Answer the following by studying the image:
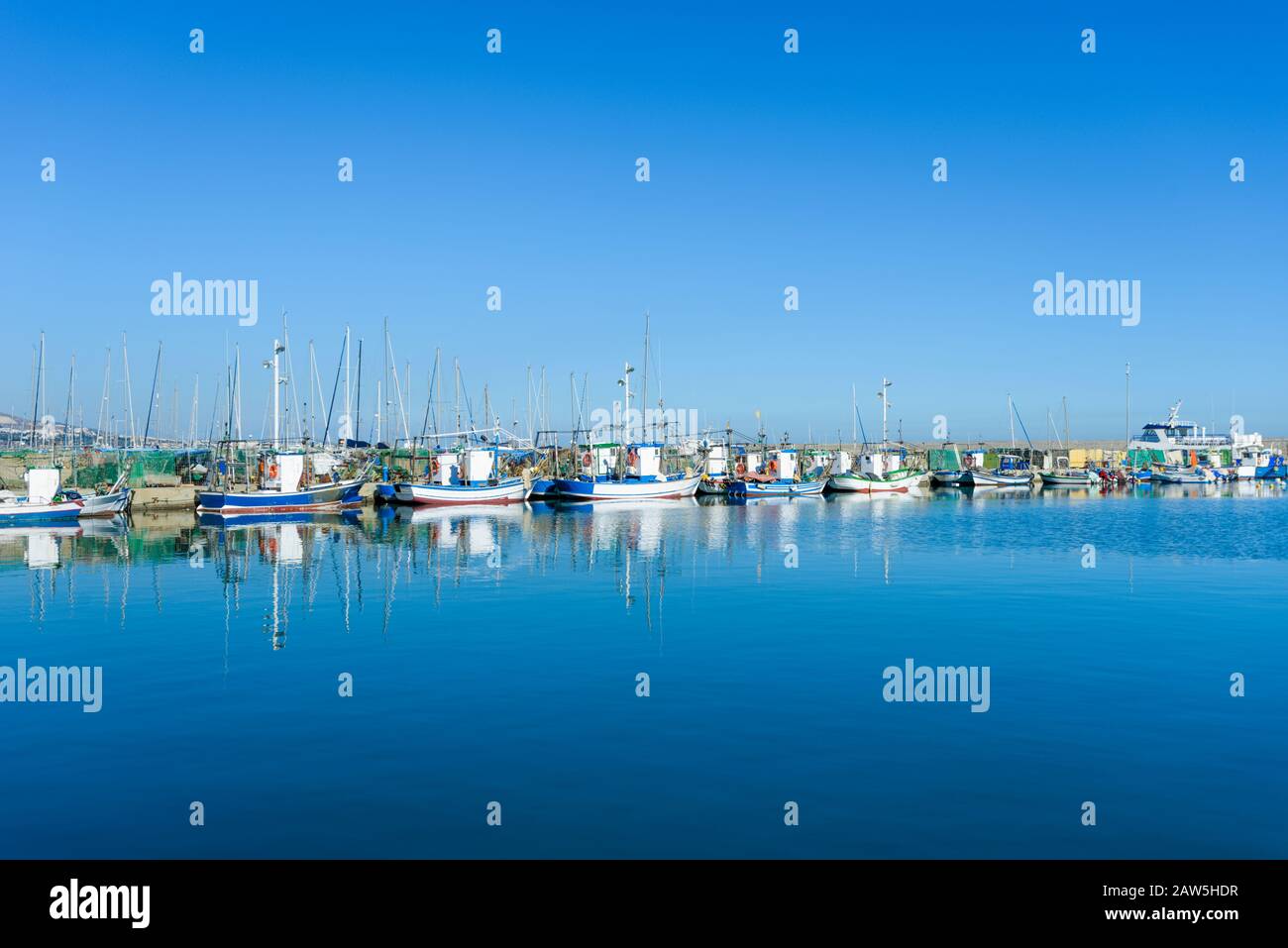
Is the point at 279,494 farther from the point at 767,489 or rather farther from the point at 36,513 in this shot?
the point at 767,489

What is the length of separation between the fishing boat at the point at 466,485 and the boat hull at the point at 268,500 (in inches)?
251

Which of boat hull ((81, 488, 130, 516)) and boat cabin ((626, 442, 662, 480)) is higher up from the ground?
boat cabin ((626, 442, 662, 480))

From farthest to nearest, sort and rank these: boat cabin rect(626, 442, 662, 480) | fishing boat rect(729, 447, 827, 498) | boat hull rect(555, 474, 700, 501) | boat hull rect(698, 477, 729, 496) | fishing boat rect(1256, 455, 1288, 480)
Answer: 1. fishing boat rect(1256, 455, 1288, 480)
2. boat hull rect(698, 477, 729, 496)
3. fishing boat rect(729, 447, 827, 498)
4. boat cabin rect(626, 442, 662, 480)
5. boat hull rect(555, 474, 700, 501)

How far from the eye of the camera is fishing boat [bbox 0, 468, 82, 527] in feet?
194

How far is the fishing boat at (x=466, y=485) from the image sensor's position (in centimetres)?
7744

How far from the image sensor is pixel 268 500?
67938 millimetres

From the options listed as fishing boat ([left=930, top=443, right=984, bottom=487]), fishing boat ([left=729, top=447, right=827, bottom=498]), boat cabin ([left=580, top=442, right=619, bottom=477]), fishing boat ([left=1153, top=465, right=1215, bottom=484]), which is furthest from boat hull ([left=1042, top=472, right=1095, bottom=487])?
boat cabin ([left=580, top=442, right=619, bottom=477])

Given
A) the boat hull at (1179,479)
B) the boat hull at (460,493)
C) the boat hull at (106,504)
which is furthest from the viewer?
the boat hull at (1179,479)

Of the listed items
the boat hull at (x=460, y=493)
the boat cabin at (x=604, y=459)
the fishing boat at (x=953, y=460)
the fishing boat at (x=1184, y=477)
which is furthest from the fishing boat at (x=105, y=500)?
the fishing boat at (x=1184, y=477)

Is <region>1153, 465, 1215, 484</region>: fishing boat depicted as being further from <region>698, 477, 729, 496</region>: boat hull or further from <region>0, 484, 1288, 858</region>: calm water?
<region>0, 484, 1288, 858</region>: calm water

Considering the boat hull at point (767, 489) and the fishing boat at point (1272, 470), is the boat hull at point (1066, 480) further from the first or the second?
the boat hull at point (767, 489)

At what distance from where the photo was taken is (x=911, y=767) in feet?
43.0

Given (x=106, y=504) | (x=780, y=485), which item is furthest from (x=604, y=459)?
(x=106, y=504)

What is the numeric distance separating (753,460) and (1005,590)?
10752 centimetres
